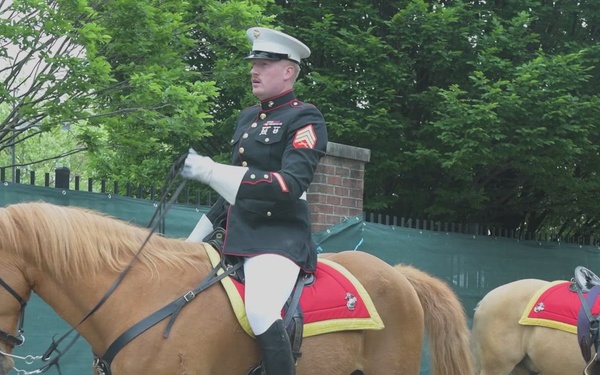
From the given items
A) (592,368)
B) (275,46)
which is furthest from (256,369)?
(592,368)

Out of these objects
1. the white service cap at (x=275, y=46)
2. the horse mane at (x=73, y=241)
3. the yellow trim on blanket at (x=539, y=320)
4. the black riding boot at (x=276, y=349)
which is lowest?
the yellow trim on blanket at (x=539, y=320)

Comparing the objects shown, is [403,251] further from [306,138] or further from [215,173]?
[215,173]

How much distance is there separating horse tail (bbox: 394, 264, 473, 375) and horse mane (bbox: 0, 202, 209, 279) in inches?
70.8

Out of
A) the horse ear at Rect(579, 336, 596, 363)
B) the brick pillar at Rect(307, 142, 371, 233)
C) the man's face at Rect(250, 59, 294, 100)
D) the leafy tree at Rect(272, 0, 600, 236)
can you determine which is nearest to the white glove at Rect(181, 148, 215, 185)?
the man's face at Rect(250, 59, 294, 100)

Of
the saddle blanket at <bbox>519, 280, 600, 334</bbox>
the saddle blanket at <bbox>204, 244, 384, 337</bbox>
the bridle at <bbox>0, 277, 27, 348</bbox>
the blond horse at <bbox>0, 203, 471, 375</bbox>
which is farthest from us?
the saddle blanket at <bbox>519, 280, 600, 334</bbox>

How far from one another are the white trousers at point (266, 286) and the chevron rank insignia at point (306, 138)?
1.87ft

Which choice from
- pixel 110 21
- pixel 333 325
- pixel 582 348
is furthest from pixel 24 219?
pixel 110 21

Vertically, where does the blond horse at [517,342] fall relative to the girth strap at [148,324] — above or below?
below

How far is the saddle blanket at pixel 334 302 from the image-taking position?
4.70m

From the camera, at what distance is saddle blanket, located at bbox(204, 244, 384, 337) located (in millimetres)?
4695

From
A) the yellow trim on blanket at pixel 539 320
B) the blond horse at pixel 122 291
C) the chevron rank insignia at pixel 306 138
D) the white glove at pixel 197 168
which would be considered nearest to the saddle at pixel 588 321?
the yellow trim on blanket at pixel 539 320

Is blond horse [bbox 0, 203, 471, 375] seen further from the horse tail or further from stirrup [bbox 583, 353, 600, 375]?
stirrup [bbox 583, 353, 600, 375]

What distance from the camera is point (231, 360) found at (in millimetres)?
4375

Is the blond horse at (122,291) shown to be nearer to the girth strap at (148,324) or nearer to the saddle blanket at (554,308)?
the girth strap at (148,324)
